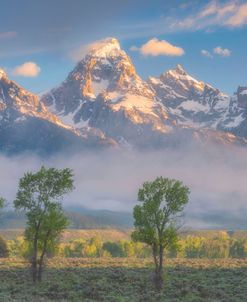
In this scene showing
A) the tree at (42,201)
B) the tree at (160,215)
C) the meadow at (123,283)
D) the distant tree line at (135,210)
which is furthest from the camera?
the tree at (42,201)

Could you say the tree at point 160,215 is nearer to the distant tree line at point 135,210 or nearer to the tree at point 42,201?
the distant tree line at point 135,210

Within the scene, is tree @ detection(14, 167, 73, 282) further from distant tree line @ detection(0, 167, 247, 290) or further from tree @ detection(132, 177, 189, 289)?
tree @ detection(132, 177, 189, 289)

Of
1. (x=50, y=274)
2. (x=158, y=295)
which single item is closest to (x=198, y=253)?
(x=50, y=274)

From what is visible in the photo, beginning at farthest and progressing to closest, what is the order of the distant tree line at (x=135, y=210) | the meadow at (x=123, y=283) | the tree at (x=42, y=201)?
1. the tree at (x=42, y=201)
2. the distant tree line at (x=135, y=210)
3. the meadow at (x=123, y=283)

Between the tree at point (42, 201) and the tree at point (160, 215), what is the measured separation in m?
9.53

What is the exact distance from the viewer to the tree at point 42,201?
65562mm

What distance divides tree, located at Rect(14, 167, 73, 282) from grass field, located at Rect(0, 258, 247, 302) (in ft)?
17.5

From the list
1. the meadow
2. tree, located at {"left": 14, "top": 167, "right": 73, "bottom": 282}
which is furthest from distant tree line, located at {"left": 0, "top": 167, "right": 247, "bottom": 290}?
the meadow

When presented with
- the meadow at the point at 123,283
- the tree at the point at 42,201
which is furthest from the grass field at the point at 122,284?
the tree at the point at 42,201

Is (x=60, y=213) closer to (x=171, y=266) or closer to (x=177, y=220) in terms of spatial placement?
(x=177, y=220)

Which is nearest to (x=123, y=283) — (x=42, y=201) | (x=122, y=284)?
(x=122, y=284)

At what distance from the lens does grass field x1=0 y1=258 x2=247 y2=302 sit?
5672 cm

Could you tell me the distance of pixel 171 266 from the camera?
86.6 metres

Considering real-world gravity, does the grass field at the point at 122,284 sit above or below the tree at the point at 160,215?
below
